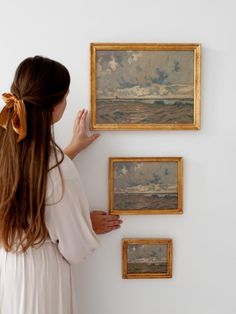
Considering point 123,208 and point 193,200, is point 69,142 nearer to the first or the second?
point 123,208

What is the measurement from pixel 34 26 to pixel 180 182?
0.78 metres

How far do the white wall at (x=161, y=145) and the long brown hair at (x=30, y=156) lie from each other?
34cm

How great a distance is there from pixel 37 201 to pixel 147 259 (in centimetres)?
59

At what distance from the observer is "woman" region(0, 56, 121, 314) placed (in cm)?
127

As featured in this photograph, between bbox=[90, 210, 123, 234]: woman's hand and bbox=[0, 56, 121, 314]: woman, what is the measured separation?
0.19m

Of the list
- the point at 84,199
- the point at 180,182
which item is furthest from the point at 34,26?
the point at 180,182

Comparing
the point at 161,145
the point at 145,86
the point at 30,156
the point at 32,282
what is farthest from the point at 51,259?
the point at 145,86

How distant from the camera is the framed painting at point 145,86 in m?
1.60

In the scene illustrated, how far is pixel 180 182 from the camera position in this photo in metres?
1.65

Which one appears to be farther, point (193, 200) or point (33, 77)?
point (193, 200)

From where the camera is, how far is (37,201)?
1.27 meters

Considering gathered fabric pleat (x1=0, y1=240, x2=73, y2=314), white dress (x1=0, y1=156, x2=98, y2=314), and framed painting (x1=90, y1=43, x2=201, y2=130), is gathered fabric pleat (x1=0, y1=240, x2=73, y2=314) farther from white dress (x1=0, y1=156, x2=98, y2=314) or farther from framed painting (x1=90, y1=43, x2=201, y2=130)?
framed painting (x1=90, y1=43, x2=201, y2=130)

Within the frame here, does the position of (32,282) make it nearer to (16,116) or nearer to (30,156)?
(30,156)

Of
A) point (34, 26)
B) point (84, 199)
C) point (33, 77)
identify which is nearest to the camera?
point (33, 77)
